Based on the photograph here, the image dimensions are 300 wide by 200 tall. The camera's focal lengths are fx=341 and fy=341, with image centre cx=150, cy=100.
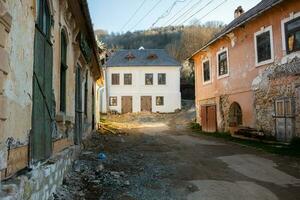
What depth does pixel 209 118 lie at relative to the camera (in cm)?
2127

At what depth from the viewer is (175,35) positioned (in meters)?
73.7

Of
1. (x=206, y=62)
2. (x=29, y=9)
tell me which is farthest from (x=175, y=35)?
(x=29, y=9)

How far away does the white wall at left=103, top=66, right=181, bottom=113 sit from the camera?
3928cm

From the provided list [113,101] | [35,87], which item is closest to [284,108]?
[35,87]

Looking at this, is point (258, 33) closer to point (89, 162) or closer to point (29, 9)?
point (89, 162)

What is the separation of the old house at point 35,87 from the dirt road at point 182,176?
85 cm

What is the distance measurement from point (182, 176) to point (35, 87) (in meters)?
4.65

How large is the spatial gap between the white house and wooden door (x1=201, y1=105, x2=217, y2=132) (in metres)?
16.9

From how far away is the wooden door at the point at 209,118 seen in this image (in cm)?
2055

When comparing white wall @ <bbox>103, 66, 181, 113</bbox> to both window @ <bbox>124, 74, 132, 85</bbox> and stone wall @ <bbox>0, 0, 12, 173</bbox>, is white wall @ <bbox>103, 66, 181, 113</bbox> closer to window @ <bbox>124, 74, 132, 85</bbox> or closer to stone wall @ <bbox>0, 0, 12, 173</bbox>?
window @ <bbox>124, 74, 132, 85</bbox>

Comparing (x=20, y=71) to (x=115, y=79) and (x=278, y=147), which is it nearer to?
(x=278, y=147)

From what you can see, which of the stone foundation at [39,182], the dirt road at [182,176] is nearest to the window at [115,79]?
the dirt road at [182,176]

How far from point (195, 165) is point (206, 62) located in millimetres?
13408

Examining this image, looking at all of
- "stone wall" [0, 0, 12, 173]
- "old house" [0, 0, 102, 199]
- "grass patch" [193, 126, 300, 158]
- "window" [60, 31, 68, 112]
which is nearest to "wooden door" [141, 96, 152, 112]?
"grass patch" [193, 126, 300, 158]
